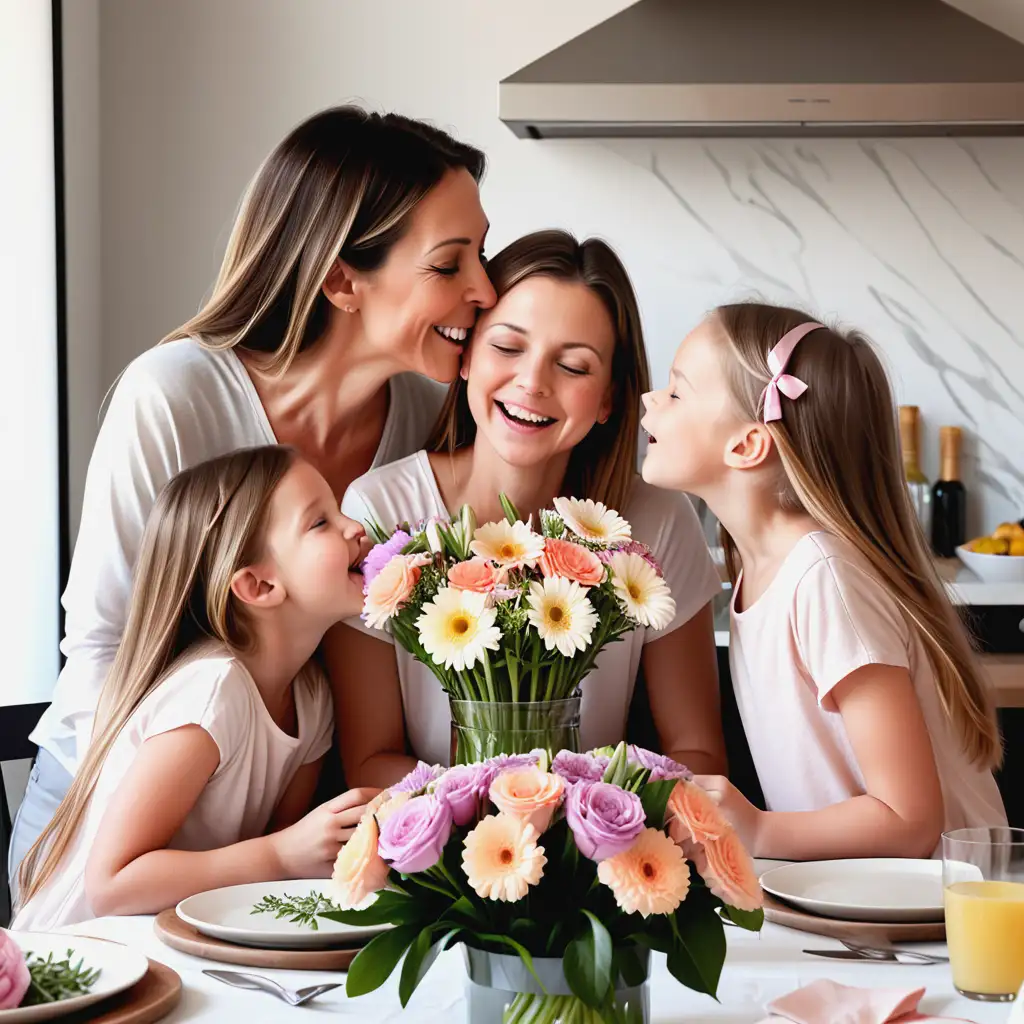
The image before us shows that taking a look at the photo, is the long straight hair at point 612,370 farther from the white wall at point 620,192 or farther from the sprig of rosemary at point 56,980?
the white wall at point 620,192

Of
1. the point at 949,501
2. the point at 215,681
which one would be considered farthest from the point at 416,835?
the point at 949,501

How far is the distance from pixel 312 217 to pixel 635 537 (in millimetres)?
655

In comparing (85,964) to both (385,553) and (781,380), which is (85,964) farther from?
(781,380)

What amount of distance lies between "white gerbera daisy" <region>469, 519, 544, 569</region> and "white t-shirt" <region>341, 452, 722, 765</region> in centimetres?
58

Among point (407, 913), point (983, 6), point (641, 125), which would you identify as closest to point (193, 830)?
point (407, 913)

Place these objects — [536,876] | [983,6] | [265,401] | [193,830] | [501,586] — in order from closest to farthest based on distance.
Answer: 1. [536,876]
2. [501,586]
3. [193,830]
4. [265,401]
5. [983,6]

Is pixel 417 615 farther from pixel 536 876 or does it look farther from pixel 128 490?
pixel 128 490

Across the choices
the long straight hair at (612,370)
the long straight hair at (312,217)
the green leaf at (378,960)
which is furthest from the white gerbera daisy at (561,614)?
the long straight hair at (312,217)

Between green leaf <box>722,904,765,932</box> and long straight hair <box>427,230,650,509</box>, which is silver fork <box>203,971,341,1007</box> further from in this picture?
long straight hair <box>427,230,650,509</box>

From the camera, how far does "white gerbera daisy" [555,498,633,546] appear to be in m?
1.26

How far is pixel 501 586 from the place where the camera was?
3.88ft

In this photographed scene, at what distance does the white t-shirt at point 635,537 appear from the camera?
71.1 inches

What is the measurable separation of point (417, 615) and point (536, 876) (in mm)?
466

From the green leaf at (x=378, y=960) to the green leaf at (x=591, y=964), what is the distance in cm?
11
